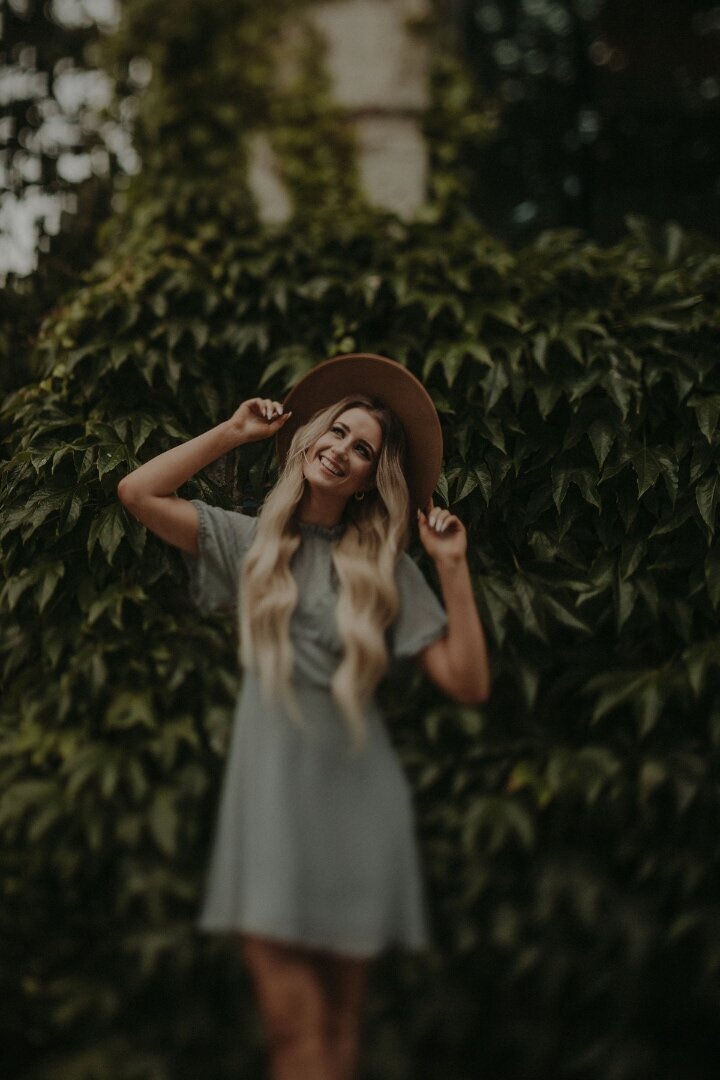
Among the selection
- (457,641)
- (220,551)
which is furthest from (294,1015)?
(220,551)

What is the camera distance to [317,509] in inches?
A: 93.9

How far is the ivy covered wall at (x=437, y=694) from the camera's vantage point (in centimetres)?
236

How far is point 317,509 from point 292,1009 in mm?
1242

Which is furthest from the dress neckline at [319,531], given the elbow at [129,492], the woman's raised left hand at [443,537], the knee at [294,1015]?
the knee at [294,1015]

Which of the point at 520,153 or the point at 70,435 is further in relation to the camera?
the point at 520,153

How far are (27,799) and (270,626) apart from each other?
92 cm

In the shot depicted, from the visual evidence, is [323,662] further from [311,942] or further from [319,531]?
[311,942]

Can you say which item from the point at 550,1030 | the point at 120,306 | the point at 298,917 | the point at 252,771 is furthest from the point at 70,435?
the point at 550,1030

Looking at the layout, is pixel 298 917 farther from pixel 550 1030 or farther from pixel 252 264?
pixel 252 264

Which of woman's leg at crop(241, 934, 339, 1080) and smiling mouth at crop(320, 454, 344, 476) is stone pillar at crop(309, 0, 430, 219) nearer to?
smiling mouth at crop(320, 454, 344, 476)

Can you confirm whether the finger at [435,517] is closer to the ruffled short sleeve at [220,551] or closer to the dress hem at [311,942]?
the ruffled short sleeve at [220,551]

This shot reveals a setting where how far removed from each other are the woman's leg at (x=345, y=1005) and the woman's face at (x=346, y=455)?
1.19 metres

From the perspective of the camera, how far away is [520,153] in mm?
4652

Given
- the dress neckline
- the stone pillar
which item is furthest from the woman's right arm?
the stone pillar
